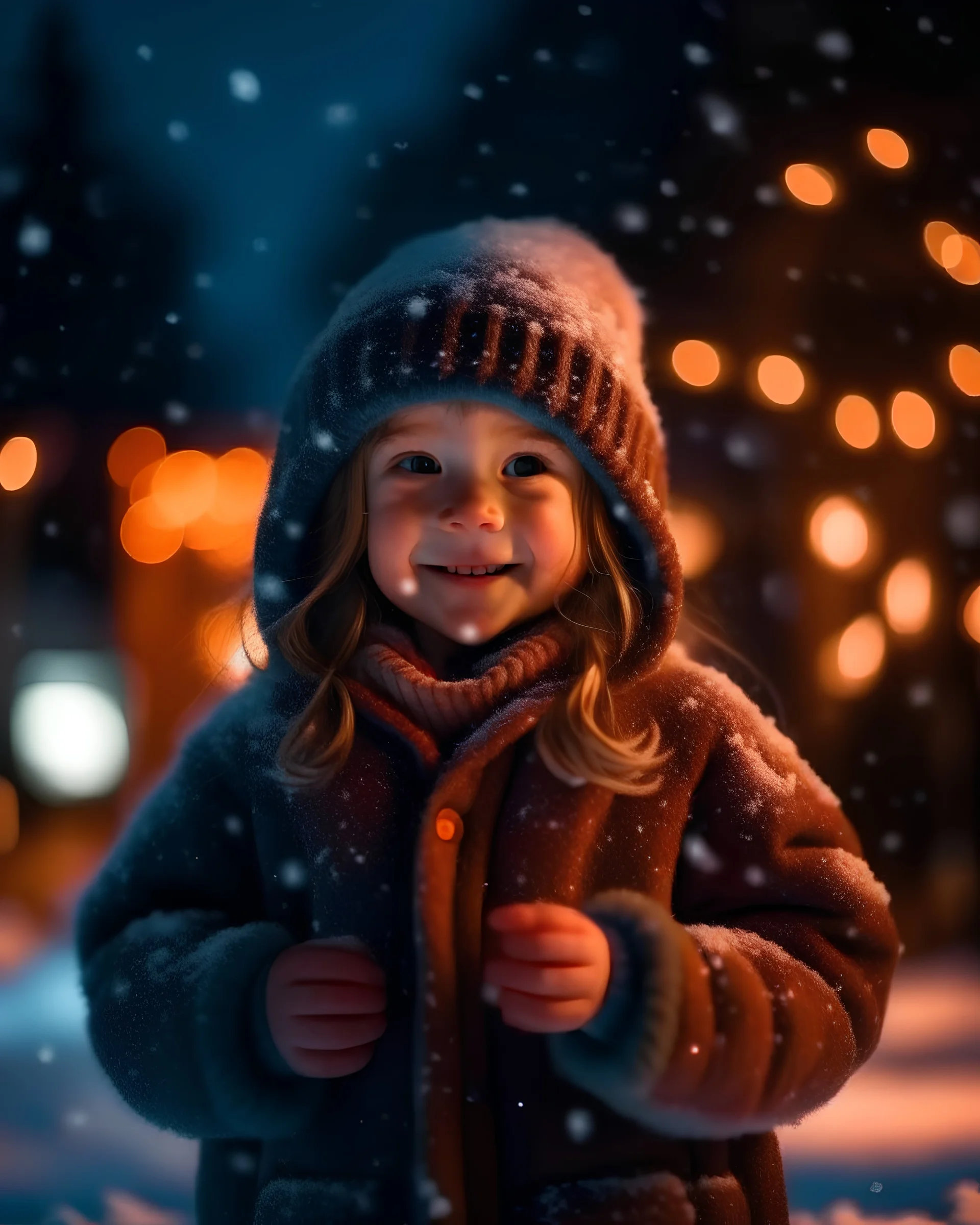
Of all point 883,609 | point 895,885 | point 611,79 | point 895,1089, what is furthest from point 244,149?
point 895,1089

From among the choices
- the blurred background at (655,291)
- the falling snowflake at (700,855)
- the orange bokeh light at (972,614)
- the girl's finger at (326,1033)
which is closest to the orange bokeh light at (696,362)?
the blurred background at (655,291)

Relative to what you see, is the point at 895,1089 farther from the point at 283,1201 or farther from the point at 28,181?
the point at 28,181

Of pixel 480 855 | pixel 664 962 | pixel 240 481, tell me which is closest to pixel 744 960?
pixel 664 962

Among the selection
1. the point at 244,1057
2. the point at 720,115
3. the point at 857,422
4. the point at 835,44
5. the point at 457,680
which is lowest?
the point at 244,1057

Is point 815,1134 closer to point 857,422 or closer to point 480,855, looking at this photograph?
point 480,855

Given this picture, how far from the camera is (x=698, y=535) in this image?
1.30m

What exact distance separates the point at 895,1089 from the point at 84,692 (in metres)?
1.11

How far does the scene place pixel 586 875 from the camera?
0.88 m

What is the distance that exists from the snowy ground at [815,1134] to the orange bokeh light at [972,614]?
16.1 inches

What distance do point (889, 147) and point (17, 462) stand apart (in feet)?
3.74

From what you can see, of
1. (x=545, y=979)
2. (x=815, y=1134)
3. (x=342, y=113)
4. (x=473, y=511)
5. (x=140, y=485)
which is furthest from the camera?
(x=140, y=485)

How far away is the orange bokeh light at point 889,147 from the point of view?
1.21 metres

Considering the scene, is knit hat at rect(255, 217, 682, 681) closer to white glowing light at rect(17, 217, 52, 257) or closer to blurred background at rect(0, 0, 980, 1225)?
blurred background at rect(0, 0, 980, 1225)

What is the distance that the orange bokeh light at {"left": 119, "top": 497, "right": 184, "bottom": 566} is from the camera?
1380mm
